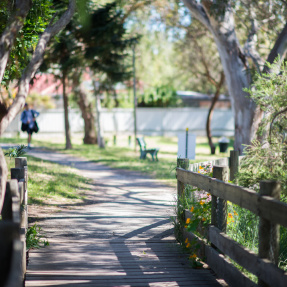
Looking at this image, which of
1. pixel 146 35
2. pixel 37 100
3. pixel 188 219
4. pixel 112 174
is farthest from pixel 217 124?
pixel 188 219

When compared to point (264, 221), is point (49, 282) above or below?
below

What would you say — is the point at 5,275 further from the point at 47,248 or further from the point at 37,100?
the point at 37,100

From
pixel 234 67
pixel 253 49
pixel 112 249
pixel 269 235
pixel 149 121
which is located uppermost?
pixel 253 49

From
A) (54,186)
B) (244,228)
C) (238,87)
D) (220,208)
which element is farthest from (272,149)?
(238,87)

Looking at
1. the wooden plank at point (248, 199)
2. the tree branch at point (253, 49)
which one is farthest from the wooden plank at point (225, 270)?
the tree branch at point (253, 49)

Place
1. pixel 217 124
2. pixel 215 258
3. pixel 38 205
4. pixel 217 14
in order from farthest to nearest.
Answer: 1. pixel 217 124
2. pixel 217 14
3. pixel 38 205
4. pixel 215 258

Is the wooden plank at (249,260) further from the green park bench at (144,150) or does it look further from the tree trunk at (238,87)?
the green park bench at (144,150)

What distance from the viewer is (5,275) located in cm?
364

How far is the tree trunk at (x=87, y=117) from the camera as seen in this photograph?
28.7 meters

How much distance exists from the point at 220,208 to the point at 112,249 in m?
1.76

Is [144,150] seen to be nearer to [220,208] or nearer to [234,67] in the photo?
[234,67]

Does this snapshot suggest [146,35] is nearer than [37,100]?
Yes

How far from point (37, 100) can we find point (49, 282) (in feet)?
121

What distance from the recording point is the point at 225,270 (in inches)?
217
